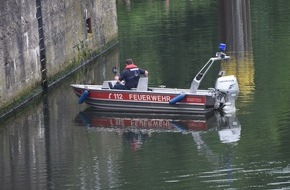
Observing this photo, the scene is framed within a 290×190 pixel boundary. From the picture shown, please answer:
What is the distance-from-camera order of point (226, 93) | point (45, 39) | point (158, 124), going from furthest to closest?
point (45, 39) → point (226, 93) → point (158, 124)

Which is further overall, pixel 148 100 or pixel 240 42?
pixel 240 42

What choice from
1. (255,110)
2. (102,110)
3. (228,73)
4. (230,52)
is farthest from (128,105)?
(230,52)

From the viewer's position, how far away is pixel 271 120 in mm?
33688

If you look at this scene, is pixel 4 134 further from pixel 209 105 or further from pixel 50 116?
pixel 209 105

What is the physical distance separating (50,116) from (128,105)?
93.7 inches

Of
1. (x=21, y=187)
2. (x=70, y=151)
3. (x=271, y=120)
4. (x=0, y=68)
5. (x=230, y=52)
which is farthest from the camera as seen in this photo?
(x=230, y=52)

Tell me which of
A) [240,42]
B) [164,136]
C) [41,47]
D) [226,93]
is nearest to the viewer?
[164,136]

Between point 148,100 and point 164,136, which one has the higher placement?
point 148,100

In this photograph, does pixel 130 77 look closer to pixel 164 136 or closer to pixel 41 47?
pixel 164 136

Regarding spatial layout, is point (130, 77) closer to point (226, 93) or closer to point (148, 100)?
point (148, 100)

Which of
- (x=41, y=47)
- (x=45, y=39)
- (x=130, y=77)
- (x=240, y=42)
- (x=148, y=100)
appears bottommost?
(x=148, y=100)

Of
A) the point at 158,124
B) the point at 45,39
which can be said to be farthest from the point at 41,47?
the point at 158,124

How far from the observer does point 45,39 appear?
42.3 m

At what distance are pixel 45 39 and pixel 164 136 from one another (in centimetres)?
1066
